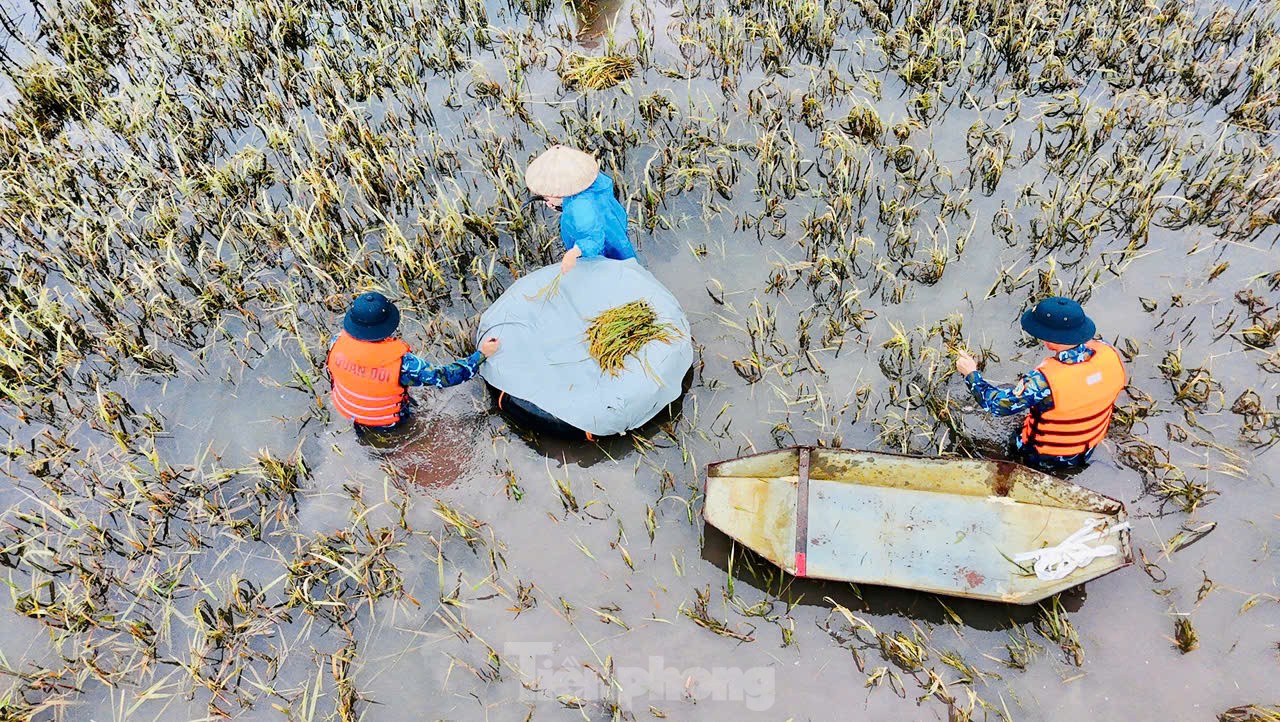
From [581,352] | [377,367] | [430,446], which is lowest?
[430,446]

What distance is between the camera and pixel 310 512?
3668 millimetres

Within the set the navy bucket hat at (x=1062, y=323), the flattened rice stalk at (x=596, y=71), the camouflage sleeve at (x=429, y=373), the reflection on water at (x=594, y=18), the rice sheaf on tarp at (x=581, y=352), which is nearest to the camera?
the navy bucket hat at (x=1062, y=323)

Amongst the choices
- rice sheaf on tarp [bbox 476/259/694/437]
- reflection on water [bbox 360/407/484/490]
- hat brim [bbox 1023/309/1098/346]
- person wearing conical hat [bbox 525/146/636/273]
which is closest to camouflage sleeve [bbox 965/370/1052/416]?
hat brim [bbox 1023/309/1098/346]

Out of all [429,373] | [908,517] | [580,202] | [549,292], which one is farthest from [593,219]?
[908,517]

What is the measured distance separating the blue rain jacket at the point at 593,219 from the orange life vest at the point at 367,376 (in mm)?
1159

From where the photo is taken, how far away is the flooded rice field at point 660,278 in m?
3.16

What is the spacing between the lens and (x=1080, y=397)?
312cm

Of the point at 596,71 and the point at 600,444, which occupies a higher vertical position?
the point at 596,71

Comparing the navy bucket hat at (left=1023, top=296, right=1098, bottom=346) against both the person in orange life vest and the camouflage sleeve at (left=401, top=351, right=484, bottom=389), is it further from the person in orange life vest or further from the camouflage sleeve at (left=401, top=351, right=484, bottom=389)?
the camouflage sleeve at (left=401, top=351, right=484, bottom=389)

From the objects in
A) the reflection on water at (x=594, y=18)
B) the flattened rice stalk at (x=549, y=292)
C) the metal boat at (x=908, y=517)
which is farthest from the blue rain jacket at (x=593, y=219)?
the reflection on water at (x=594, y=18)

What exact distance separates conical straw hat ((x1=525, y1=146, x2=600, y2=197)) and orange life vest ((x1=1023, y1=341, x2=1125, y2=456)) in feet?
8.08

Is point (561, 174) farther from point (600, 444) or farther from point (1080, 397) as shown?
point (1080, 397)

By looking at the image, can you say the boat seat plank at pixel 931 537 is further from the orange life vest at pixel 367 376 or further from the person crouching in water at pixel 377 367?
the orange life vest at pixel 367 376

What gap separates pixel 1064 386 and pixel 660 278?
2341 mm
